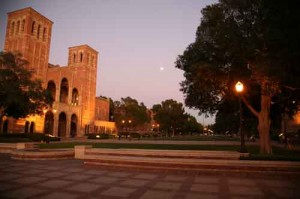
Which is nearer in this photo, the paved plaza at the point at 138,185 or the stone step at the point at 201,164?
the paved plaza at the point at 138,185

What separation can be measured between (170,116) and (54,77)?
1848 inches

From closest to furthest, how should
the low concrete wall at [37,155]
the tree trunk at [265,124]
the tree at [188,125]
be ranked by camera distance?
the low concrete wall at [37,155] → the tree trunk at [265,124] → the tree at [188,125]

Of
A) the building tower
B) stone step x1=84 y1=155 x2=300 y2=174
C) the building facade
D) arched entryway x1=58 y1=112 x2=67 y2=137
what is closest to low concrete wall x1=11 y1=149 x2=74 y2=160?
stone step x1=84 y1=155 x2=300 y2=174

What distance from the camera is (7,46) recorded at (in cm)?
5597

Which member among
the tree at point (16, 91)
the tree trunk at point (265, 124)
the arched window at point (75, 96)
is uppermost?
the arched window at point (75, 96)

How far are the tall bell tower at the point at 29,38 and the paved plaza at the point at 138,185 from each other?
49.3 meters

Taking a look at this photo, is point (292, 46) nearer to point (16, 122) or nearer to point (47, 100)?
point (47, 100)

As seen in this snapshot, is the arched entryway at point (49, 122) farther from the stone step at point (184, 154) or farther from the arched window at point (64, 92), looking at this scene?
the stone step at point (184, 154)

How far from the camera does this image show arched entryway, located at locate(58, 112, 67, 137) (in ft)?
209

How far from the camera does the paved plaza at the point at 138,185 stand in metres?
6.96

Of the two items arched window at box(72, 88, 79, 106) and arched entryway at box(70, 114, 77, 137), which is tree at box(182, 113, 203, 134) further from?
arched window at box(72, 88, 79, 106)

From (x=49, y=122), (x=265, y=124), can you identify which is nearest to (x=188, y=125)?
(x=49, y=122)

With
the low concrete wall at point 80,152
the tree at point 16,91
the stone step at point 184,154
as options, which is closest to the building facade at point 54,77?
the tree at point 16,91

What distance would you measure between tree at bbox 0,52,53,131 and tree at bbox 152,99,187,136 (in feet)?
192
